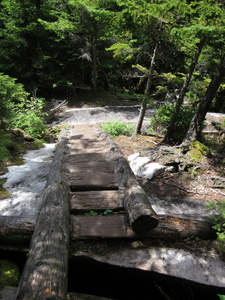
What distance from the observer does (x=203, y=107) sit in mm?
7273

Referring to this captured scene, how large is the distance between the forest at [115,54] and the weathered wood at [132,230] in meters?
3.22

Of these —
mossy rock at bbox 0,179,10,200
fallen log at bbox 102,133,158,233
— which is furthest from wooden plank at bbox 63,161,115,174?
mossy rock at bbox 0,179,10,200

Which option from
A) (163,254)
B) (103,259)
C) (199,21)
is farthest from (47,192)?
(199,21)

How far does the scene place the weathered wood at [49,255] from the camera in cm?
203

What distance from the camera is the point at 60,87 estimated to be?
741 inches

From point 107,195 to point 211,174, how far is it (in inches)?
161

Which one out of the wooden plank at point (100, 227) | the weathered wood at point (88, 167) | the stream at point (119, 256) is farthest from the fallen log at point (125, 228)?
the weathered wood at point (88, 167)

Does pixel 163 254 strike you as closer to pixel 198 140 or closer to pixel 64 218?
pixel 64 218

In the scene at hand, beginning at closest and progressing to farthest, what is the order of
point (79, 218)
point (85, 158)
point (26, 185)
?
point (79, 218)
point (26, 185)
point (85, 158)

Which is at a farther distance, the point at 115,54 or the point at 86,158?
the point at 115,54

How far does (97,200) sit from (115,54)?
657cm

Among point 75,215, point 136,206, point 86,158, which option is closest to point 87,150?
point 86,158

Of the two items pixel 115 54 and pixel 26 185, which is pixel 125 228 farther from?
pixel 115 54

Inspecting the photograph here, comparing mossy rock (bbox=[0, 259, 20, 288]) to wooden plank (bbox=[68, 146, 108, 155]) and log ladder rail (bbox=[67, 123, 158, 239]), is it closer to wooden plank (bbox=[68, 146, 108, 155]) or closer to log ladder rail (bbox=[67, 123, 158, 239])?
log ladder rail (bbox=[67, 123, 158, 239])
